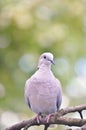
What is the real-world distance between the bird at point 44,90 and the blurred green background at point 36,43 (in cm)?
192

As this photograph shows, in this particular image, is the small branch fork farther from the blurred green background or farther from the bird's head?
the blurred green background

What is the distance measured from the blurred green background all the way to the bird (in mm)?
1916

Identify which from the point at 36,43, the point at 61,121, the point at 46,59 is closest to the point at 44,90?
the point at 46,59

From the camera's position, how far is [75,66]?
3131mm

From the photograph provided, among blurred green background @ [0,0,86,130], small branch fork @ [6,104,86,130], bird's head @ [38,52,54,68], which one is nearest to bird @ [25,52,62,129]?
bird's head @ [38,52,54,68]

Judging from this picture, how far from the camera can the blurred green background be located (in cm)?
304

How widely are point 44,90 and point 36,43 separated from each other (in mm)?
2109

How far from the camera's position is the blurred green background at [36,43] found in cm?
304

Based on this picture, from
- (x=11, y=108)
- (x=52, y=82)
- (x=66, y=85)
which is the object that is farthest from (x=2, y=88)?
(x=52, y=82)

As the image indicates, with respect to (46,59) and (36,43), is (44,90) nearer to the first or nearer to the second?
A: (46,59)

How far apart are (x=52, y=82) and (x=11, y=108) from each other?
6.94 ft

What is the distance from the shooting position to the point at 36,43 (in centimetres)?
313

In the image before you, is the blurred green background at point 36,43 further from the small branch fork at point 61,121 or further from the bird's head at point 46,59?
the small branch fork at point 61,121

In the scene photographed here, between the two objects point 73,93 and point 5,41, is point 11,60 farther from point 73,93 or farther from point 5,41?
point 73,93
